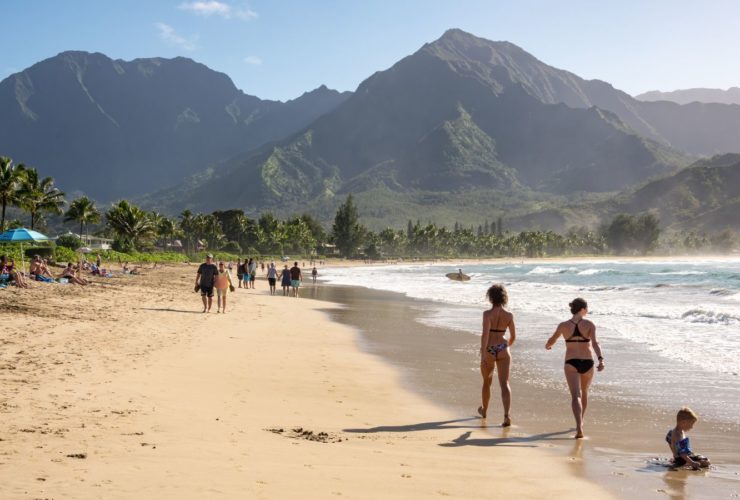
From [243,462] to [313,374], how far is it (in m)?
5.53

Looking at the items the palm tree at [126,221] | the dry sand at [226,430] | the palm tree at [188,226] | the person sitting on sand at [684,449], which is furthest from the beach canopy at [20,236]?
the palm tree at [188,226]

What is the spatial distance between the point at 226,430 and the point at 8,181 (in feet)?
165

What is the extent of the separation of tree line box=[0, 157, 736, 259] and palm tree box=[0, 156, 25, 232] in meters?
0.07

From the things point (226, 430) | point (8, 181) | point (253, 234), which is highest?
point (8, 181)

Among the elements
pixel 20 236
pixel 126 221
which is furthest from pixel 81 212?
pixel 20 236

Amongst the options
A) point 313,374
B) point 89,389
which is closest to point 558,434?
point 313,374

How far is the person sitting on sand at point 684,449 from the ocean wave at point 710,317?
1487 centimetres

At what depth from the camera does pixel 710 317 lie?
20.2 m

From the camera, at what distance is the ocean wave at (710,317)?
19219 mm

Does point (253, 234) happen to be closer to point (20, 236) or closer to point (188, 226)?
point (188, 226)

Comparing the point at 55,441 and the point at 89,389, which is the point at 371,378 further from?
the point at 55,441

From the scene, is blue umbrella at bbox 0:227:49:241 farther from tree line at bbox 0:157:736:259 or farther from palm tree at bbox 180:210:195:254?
palm tree at bbox 180:210:195:254

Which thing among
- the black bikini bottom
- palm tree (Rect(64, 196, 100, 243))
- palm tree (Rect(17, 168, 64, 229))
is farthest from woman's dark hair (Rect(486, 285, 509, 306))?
palm tree (Rect(64, 196, 100, 243))

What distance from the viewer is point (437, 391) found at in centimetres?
985
